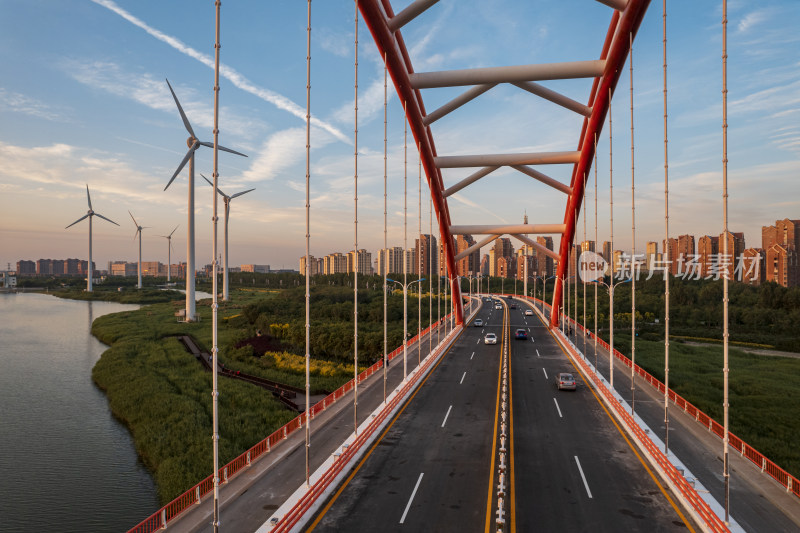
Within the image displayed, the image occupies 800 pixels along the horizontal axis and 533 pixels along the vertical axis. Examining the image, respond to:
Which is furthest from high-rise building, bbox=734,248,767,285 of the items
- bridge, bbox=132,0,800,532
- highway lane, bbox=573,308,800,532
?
highway lane, bbox=573,308,800,532

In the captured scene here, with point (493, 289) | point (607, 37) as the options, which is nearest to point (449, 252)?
point (607, 37)

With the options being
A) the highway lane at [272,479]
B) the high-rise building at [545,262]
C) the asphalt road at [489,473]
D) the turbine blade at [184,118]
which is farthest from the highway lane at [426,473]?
the high-rise building at [545,262]

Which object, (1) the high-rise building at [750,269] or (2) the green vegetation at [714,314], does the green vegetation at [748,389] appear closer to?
(2) the green vegetation at [714,314]

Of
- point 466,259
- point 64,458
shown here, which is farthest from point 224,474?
point 466,259

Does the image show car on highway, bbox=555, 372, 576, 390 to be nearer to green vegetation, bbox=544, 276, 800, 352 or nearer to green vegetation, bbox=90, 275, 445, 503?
green vegetation, bbox=90, 275, 445, 503

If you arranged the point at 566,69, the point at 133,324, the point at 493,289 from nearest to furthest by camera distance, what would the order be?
the point at 566,69
the point at 133,324
the point at 493,289

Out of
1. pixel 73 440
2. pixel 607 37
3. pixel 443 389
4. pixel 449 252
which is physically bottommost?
pixel 73 440

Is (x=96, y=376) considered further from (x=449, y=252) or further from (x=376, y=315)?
(x=376, y=315)
